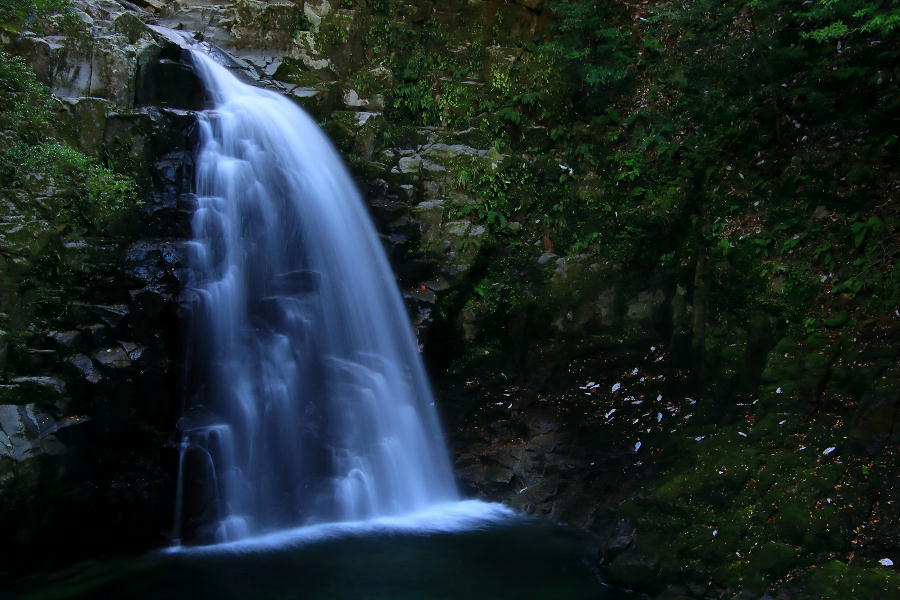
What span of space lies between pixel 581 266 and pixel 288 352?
15.7 feet

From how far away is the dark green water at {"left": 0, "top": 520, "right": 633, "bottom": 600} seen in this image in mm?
6656

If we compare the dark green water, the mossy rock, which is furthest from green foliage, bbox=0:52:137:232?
the mossy rock

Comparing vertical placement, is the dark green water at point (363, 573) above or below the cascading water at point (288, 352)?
below

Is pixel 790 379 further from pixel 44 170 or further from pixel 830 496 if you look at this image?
pixel 44 170

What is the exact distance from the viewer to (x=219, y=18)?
13.0m

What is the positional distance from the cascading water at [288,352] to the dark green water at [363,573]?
81 cm

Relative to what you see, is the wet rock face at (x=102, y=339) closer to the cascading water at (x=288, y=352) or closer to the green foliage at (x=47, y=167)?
the green foliage at (x=47, y=167)

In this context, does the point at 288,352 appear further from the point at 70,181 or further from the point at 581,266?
the point at 581,266

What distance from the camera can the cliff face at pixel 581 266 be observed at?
22.2ft

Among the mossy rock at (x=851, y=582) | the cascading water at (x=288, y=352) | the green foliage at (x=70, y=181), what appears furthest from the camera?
the cascading water at (x=288, y=352)

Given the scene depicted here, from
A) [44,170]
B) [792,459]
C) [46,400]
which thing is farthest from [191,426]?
[792,459]

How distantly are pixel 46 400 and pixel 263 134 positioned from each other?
5.25m

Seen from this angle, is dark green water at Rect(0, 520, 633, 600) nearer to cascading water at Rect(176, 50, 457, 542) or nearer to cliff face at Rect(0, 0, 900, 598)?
cliff face at Rect(0, 0, 900, 598)

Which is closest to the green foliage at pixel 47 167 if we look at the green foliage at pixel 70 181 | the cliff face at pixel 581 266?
the green foliage at pixel 70 181
